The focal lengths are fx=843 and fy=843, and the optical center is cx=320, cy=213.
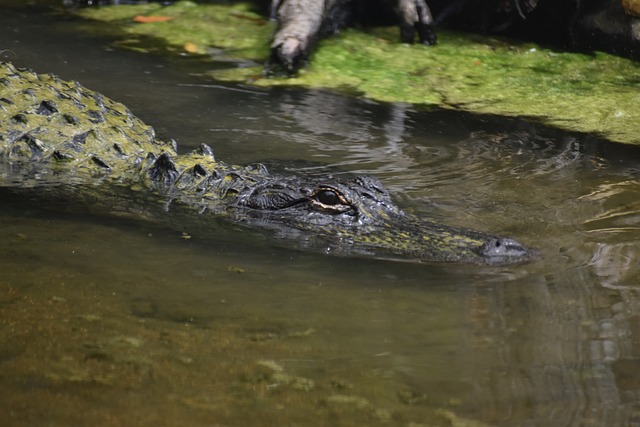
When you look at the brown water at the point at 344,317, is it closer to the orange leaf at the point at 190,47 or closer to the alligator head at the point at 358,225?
the alligator head at the point at 358,225

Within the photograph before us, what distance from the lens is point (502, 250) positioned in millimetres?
3719

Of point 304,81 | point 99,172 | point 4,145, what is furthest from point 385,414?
point 304,81

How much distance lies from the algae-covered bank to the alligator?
1966 millimetres

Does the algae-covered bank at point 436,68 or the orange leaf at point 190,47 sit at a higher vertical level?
the algae-covered bank at point 436,68

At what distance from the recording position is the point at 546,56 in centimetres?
767

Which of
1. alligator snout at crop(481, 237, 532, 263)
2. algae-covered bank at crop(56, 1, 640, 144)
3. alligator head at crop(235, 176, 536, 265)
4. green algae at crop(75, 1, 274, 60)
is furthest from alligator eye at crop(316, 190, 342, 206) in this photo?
green algae at crop(75, 1, 274, 60)

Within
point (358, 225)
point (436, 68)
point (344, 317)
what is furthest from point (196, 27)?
point (344, 317)

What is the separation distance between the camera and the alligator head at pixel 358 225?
378 centimetres

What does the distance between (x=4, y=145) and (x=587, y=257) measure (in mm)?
3388

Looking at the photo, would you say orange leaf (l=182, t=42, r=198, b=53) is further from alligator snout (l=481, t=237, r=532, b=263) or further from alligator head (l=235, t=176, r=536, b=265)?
alligator snout (l=481, t=237, r=532, b=263)

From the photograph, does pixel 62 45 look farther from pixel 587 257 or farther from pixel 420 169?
pixel 587 257

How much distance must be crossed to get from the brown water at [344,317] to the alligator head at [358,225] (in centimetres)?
12

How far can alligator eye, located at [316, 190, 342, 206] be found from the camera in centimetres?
436

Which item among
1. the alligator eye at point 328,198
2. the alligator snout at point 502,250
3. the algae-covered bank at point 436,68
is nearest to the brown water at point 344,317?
the alligator snout at point 502,250
